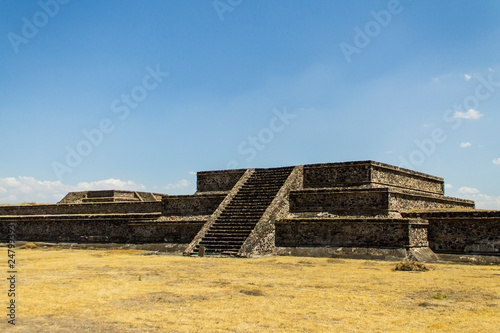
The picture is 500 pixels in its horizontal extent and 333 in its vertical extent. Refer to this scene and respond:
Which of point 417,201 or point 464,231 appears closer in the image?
point 464,231

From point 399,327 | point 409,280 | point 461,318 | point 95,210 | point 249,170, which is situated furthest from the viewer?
point 95,210

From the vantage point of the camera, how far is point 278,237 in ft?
58.6

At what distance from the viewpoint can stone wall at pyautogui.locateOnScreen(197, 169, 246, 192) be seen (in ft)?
78.1

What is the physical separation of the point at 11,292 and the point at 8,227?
20398mm

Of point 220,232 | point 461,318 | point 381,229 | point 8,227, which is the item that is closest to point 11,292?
point 461,318

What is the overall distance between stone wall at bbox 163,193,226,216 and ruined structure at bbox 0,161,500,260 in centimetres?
5

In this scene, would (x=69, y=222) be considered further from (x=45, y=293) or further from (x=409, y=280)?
(x=409, y=280)

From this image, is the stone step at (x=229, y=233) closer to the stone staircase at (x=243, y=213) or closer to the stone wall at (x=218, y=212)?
the stone staircase at (x=243, y=213)

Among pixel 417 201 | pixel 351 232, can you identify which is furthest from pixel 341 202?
pixel 417 201

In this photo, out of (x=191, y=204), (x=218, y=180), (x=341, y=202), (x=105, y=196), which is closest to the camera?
(x=341, y=202)

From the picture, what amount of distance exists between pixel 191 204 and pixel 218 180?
2.62 meters

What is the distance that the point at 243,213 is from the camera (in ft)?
63.3

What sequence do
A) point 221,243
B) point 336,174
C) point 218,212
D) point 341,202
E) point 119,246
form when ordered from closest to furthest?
point 221,243
point 341,202
point 218,212
point 336,174
point 119,246

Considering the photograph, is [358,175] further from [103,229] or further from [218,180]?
Answer: [103,229]
